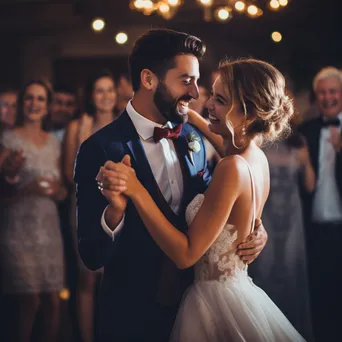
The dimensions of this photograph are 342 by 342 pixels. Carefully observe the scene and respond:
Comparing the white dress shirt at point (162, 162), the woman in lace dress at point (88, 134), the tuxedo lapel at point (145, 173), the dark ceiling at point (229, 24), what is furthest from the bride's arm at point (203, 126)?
the dark ceiling at point (229, 24)

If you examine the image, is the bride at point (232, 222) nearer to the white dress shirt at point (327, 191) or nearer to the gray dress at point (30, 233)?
the gray dress at point (30, 233)

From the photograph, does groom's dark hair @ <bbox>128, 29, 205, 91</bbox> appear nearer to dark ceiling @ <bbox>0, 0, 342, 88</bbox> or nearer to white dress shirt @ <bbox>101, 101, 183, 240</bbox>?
white dress shirt @ <bbox>101, 101, 183, 240</bbox>

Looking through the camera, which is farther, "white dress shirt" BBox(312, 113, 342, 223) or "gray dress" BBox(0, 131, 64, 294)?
"white dress shirt" BBox(312, 113, 342, 223)

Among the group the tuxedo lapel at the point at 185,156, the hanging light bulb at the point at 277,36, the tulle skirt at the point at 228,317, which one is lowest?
the tulle skirt at the point at 228,317

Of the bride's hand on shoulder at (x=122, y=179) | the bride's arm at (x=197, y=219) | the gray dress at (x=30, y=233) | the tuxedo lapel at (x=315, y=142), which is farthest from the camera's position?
the tuxedo lapel at (x=315, y=142)

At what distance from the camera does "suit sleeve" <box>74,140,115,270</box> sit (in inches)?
84.7

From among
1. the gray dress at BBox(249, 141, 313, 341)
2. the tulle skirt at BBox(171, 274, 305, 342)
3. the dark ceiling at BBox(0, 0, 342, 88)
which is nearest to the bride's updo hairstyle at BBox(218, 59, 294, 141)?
the tulle skirt at BBox(171, 274, 305, 342)

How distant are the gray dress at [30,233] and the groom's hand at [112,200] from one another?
2058 mm

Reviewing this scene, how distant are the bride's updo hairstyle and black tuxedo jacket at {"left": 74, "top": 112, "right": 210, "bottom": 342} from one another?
0.97 feet

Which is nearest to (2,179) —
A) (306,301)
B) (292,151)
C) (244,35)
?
(292,151)

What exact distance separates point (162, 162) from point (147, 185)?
0.15 m

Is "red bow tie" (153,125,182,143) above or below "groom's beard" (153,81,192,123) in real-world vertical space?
below

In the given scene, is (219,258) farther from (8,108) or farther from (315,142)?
(8,108)

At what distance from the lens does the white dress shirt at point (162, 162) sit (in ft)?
7.53
